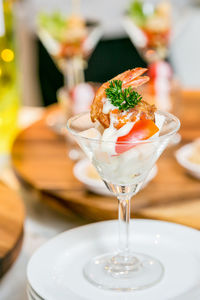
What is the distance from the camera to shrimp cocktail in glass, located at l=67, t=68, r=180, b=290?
33.2 inches

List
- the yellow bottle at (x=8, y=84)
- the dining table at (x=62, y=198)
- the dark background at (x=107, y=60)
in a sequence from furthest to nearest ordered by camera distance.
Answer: the dark background at (x=107, y=60), the yellow bottle at (x=8, y=84), the dining table at (x=62, y=198)

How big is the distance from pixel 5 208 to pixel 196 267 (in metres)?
0.51

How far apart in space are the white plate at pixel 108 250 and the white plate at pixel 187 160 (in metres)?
0.35

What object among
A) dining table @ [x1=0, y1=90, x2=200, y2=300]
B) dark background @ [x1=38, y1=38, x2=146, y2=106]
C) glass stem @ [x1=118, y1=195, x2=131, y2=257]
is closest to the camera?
glass stem @ [x1=118, y1=195, x2=131, y2=257]

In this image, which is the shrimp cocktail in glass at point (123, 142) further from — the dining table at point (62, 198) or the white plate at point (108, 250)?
the dining table at point (62, 198)

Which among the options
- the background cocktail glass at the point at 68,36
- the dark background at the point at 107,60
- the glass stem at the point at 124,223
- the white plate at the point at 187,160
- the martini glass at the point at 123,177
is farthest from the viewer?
the dark background at the point at 107,60

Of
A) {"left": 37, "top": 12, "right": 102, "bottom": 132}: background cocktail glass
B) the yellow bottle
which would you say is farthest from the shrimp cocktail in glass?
{"left": 37, "top": 12, "right": 102, "bottom": 132}: background cocktail glass

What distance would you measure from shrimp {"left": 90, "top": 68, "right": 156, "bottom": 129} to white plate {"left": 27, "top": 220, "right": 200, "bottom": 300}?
0.26 metres

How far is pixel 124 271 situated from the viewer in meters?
0.95

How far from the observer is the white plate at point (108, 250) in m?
0.86

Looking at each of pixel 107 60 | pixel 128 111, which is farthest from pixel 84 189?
pixel 107 60

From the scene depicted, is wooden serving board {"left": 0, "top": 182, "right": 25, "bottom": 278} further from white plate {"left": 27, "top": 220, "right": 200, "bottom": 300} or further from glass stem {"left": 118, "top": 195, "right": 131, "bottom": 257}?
glass stem {"left": 118, "top": 195, "right": 131, "bottom": 257}

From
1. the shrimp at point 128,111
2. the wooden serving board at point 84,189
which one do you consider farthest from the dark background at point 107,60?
the shrimp at point 128,111

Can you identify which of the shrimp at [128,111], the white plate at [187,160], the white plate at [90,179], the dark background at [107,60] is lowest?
the dark background at [107,60]
